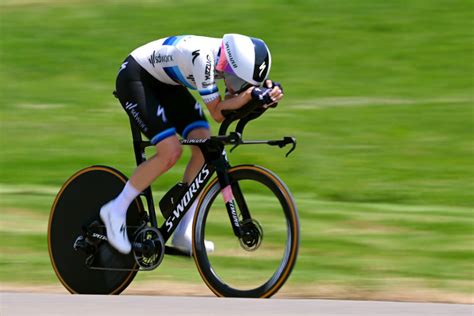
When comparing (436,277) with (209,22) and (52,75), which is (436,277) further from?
(209,22)

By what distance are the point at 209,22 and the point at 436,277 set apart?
390 inches

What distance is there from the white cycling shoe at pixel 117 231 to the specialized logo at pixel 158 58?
3.01ft

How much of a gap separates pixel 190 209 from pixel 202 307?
4.20ft

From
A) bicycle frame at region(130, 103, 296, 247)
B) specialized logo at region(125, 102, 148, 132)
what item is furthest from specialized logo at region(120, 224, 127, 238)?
specialized logo at region(125, 102, 148, 132)

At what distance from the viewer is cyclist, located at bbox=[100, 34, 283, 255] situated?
6.16 m

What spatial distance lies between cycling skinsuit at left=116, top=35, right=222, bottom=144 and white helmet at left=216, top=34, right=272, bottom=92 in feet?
0.25

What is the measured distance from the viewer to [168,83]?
21.6 ft

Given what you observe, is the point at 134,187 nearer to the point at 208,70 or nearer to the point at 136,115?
the point at 136,115

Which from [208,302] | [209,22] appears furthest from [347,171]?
[209,22]

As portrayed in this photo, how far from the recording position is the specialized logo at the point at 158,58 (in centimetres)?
639

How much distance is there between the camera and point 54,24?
17125 millimetres

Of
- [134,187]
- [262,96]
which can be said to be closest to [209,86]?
[262,96]

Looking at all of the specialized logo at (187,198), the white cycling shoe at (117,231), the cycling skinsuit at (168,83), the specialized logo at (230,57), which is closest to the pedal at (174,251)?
the specialized logo at (187,198)

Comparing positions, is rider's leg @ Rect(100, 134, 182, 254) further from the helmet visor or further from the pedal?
the helmet visor
